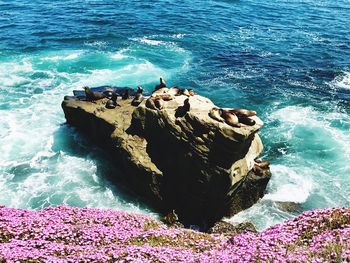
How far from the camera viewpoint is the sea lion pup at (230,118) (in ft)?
71.4

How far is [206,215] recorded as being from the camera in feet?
76.2

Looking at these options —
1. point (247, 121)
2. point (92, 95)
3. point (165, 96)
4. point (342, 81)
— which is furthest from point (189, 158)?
point (342, 81)

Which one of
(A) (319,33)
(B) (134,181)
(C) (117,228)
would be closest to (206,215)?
(B) (134,181)

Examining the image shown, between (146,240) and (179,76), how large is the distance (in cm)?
3039

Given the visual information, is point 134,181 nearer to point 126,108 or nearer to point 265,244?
point 126,108

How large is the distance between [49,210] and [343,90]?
3388 cm

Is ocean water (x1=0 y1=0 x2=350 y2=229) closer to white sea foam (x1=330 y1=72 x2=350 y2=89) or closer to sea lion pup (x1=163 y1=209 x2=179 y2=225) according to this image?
white sea foam (x1=330 y1=72 x2=350 y2=89)

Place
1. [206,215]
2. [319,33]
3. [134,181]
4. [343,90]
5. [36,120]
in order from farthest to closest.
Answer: [319,33], [343,90], [36,120], [134,181], [206,215]

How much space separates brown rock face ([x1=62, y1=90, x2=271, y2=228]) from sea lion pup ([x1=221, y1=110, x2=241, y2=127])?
347 millimetres

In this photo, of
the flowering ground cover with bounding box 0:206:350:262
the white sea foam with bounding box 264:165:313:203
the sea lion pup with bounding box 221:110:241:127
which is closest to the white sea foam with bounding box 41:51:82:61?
the white sea foam with bounding box 264:165:313:203

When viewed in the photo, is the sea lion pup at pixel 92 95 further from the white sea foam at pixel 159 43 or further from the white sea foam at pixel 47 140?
the white sea foam at pixel 159 43

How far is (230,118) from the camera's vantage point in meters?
22.0

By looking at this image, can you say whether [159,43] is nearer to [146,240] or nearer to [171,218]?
[171,218]

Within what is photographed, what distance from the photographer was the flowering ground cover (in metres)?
12.4
